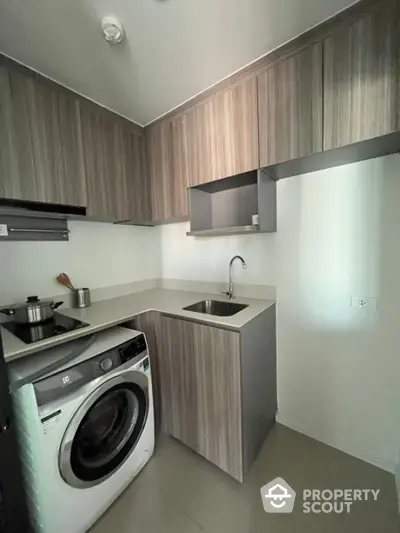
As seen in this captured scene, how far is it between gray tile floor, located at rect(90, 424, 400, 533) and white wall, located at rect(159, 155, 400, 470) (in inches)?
6.6

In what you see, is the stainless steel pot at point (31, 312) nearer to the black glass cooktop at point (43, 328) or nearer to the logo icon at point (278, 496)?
the black glass cooktop at point (43, 328)

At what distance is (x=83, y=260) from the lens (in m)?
1.88

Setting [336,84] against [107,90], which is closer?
[336,84]

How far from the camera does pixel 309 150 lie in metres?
1.15

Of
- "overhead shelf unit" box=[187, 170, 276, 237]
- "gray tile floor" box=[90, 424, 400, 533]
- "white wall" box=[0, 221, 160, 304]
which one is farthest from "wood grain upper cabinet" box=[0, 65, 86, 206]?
"gray tile floor" box=[90, 424, 400, 533]

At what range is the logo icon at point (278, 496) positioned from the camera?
3.93ft

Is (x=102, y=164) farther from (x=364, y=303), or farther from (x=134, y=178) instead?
(x=364, y=303)

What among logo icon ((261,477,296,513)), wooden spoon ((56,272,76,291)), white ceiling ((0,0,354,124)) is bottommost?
logo icon ((261,477,296,513))

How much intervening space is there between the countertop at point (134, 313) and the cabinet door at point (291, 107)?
37.1 inches

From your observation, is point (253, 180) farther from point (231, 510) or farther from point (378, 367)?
point (231, 510)

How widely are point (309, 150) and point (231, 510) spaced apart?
6.33ft

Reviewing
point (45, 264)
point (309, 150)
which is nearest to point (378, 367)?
point (309, 150)

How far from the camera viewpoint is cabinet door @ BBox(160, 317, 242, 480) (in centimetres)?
126

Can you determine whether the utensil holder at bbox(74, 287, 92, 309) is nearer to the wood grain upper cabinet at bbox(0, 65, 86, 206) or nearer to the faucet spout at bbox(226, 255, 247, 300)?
the wood grain upper cabinet at bbox(0, 65, 86, 206)
